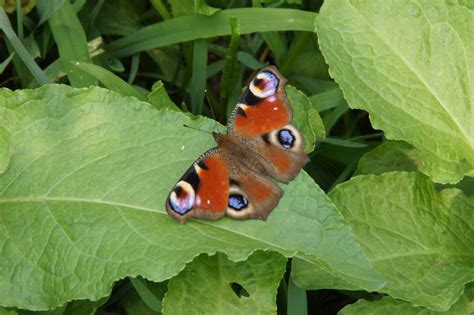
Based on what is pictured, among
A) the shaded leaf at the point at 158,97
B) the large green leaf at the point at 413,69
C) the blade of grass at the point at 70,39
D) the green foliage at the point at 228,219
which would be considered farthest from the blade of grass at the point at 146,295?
the large green leaf at the point at 413,69

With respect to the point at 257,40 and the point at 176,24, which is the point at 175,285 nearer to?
the point at 176,24

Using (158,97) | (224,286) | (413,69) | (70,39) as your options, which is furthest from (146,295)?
(413,69)

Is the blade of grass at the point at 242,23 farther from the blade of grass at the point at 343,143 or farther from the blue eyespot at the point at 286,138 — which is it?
the blue eyespot at the point at 286,138

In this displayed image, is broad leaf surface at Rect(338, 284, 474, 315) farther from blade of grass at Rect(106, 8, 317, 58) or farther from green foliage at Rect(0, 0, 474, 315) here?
blade of grass at Rect(106, 8, 317, 58)

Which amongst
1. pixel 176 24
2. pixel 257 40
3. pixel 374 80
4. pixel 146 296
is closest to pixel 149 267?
pixel 146 296

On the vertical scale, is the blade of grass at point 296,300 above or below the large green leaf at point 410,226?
below
